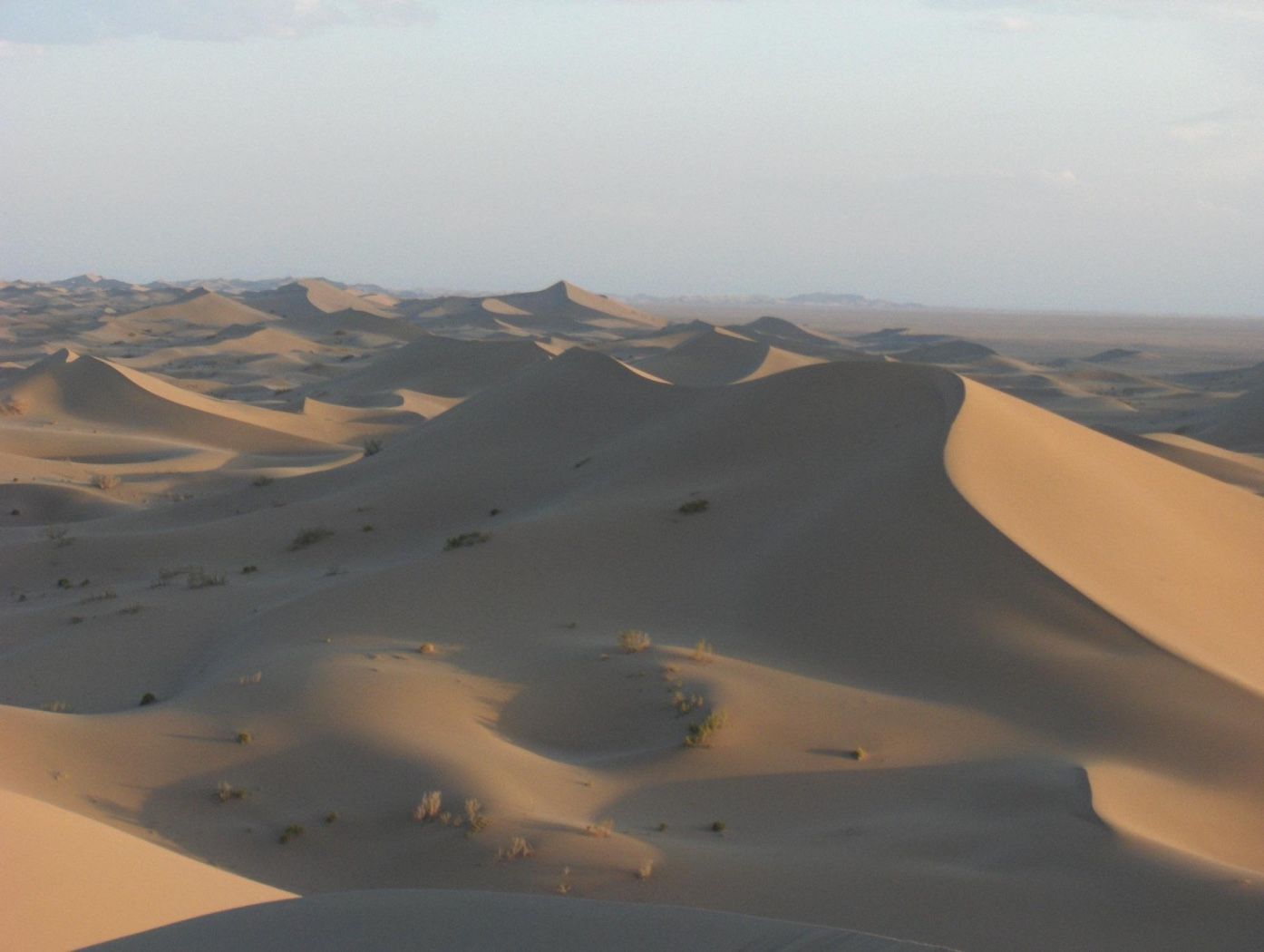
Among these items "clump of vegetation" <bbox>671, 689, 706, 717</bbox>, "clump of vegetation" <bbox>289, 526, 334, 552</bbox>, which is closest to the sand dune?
"clump of vegetation" <bbox>671, 689, 706, 717</bbox>

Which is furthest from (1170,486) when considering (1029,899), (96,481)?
(96,481)

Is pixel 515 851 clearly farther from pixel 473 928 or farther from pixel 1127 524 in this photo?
pixel 1127 524

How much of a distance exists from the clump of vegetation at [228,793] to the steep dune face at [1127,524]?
6902 millimetres

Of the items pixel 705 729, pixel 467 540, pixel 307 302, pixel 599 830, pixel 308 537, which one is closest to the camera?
pixel 599 830

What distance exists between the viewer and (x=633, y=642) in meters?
Answer: 9.74

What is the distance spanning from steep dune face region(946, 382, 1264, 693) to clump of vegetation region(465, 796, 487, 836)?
5.84m

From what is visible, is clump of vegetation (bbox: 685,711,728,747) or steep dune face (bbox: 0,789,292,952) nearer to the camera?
steep dune face (bbox: 0,789,292,952)

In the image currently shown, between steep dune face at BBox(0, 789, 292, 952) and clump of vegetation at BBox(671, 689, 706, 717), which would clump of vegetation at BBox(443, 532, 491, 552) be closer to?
clump of vegetation at BBox(671, 689, 706, 717)

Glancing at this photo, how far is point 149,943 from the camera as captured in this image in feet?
13.7

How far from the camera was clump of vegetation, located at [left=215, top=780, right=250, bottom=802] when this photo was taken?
7156mm

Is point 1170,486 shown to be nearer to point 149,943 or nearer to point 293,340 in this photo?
point 149,943

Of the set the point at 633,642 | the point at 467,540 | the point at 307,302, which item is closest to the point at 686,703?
the point at 633,642

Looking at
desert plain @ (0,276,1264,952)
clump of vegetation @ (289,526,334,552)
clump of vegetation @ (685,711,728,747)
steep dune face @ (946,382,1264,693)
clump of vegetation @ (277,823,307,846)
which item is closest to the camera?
desert plain @ (0,276,1264,952)

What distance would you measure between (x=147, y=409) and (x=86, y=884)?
2798cm
